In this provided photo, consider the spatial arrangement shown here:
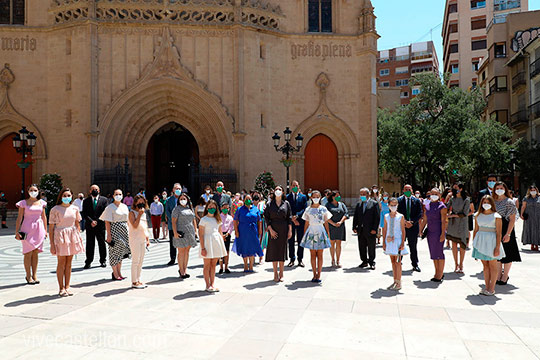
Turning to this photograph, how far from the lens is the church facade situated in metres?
23.9

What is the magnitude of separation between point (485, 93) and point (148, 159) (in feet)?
106

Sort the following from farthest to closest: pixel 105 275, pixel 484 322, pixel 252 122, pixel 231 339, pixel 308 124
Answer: pixel 308 124 → pixel 252 122 → pixel 105 275 → pixel 484 322 → pixel 231 339

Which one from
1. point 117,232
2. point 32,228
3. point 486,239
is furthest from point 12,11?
point 486,239

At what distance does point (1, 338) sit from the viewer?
5332 millimetres

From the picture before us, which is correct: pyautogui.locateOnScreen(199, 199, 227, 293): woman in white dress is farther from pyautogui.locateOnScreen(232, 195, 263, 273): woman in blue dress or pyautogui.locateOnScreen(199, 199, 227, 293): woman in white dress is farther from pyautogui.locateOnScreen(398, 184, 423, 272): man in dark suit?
pyautogui.locateOnScreen(398, 184, 423, 272): man in dark suit

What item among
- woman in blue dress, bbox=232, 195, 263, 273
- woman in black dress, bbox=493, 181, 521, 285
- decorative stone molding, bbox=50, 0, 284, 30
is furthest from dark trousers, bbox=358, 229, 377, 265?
decorative stone molding, bbox=50, 0, 284, 30

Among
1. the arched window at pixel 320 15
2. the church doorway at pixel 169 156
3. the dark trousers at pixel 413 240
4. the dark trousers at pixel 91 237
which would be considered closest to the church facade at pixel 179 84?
the arched window at pixel 320 15

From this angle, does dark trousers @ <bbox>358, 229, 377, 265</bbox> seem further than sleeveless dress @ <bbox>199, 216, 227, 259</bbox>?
Yes

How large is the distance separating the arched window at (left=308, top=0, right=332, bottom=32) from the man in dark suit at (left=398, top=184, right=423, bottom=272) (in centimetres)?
1922

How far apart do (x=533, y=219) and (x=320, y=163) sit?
15694mm

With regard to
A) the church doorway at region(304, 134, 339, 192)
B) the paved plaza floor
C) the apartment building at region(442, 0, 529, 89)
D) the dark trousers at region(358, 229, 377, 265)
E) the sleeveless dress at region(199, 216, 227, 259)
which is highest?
the apartment building at region(442, 0, 529, 89)

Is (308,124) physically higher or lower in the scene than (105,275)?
higher

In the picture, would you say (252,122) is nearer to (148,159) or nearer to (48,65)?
(148,159)

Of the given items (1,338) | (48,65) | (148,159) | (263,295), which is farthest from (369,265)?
(48,65)
